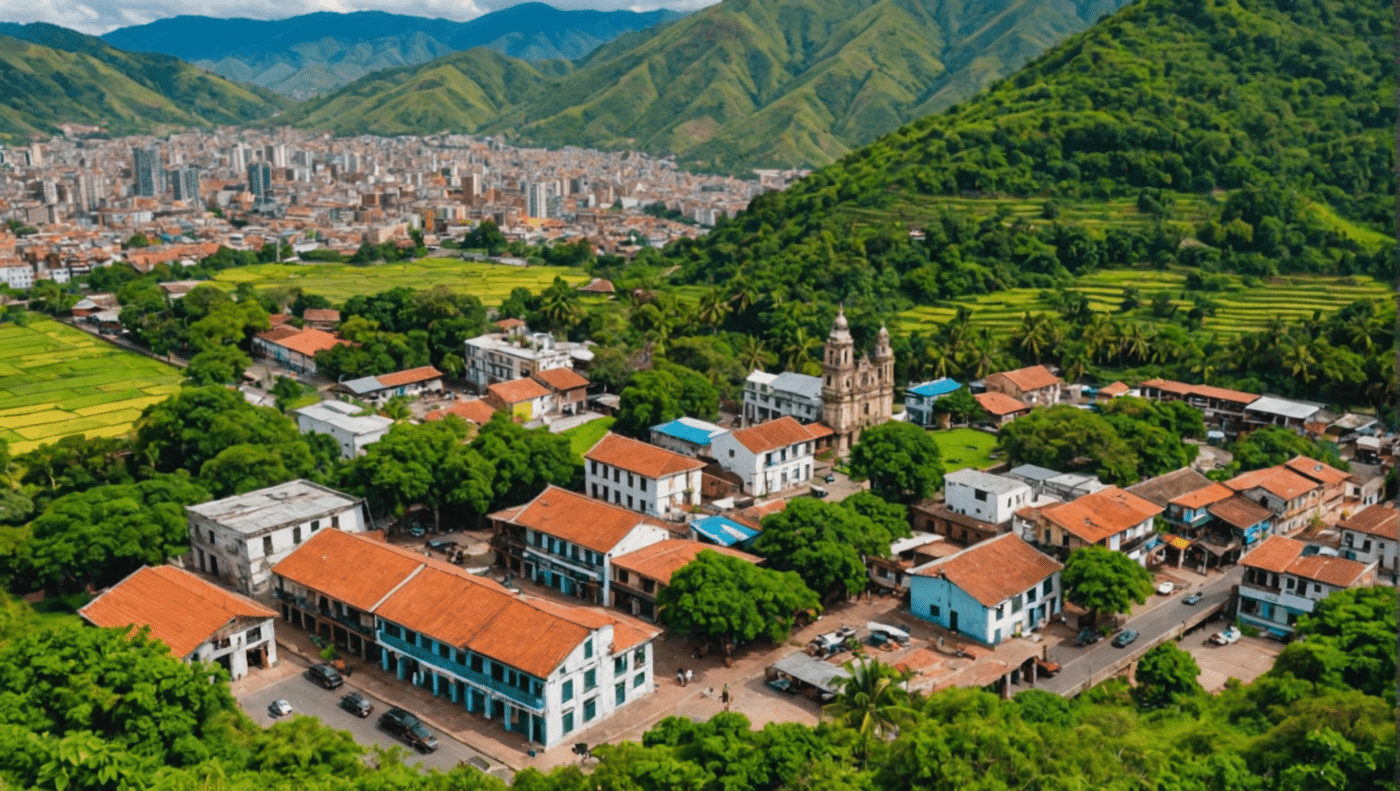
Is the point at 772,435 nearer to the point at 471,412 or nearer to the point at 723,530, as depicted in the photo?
the point at 723,530

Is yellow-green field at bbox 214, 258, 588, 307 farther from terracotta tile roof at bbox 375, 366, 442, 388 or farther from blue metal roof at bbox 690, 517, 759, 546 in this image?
blue metal roof at bbox 690, 517, 759, 546

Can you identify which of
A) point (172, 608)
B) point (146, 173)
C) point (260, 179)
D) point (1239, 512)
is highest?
point (146, 173)

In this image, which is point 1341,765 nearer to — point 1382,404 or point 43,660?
point 43,660

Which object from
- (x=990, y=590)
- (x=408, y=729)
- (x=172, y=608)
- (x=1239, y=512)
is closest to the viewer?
(x=408, y=729)

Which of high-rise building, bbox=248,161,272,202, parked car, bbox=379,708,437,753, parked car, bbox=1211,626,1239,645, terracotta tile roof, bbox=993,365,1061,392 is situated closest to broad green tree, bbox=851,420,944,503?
parked car, bbox=1211,626,1239,645

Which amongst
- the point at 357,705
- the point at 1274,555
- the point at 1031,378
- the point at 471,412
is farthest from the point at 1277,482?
the point at 471,412

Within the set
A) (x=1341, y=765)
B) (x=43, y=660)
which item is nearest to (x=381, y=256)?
(x=43, y=660)

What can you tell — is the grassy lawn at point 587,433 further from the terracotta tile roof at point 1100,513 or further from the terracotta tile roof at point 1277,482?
the terracotta tile roof at point 1277,482

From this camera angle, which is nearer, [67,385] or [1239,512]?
[1239,512]
